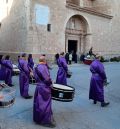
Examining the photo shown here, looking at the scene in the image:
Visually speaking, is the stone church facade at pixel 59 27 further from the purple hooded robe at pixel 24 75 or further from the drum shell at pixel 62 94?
the drum shell at pixel 62 94

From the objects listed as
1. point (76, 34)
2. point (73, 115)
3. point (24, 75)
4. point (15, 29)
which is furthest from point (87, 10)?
point (73, 115)

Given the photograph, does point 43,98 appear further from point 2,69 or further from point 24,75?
point 2,69

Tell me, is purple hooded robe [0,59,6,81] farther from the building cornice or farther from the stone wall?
the building cornice

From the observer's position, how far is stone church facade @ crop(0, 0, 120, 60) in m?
29.2

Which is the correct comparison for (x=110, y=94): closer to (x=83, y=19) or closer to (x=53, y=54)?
(x=53, y=54)

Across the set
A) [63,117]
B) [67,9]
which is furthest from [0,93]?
[67,9]

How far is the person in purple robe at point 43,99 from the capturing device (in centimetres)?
823

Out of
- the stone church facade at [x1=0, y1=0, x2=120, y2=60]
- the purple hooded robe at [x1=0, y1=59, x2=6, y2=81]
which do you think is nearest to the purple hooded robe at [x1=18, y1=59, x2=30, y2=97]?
the purple hooded robe at [x1=0, y1=59, x2=6, y2=81]

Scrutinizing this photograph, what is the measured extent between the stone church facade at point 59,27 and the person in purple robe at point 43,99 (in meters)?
20.7

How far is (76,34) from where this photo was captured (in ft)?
114

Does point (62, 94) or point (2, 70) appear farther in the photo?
point (2, 70)

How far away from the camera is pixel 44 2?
29938 mm

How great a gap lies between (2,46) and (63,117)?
28.0 meters

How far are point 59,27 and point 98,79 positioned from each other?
20.9 m
